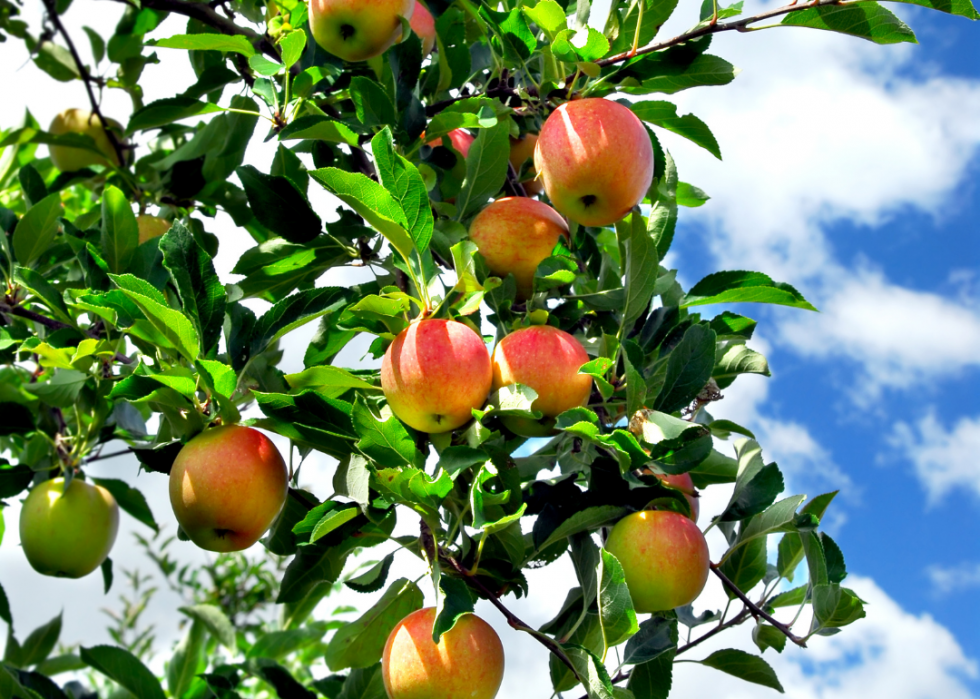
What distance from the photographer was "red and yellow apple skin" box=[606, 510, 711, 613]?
1.54 m

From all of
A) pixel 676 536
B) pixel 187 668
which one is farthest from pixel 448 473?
pixel 187 668

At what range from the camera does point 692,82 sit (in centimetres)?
176

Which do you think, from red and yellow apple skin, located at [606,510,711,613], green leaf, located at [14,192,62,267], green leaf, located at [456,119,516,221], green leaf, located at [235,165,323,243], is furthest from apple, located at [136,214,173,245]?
red and yellow apple skin, located at [606,510,711,613]

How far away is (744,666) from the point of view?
1758 mm

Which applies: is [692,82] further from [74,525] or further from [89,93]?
[89,93]

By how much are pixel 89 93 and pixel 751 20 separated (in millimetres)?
2620

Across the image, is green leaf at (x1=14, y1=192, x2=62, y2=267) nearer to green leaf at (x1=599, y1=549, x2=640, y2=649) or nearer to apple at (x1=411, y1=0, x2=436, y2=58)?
apple at (x1=411, y1=0, x2=436, y2=58)

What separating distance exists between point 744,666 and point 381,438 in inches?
36.2

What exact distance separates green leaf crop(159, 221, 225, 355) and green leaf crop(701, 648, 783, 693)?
120cm

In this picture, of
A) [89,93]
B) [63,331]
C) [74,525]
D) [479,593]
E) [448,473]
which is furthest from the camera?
[89,93]

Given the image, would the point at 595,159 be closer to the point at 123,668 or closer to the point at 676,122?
the point at 676,122

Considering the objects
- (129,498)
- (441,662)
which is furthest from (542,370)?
(129,498)

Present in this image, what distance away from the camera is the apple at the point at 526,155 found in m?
2.33

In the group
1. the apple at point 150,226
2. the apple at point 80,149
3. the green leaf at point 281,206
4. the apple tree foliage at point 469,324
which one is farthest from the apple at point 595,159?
the apple at point 80,149
